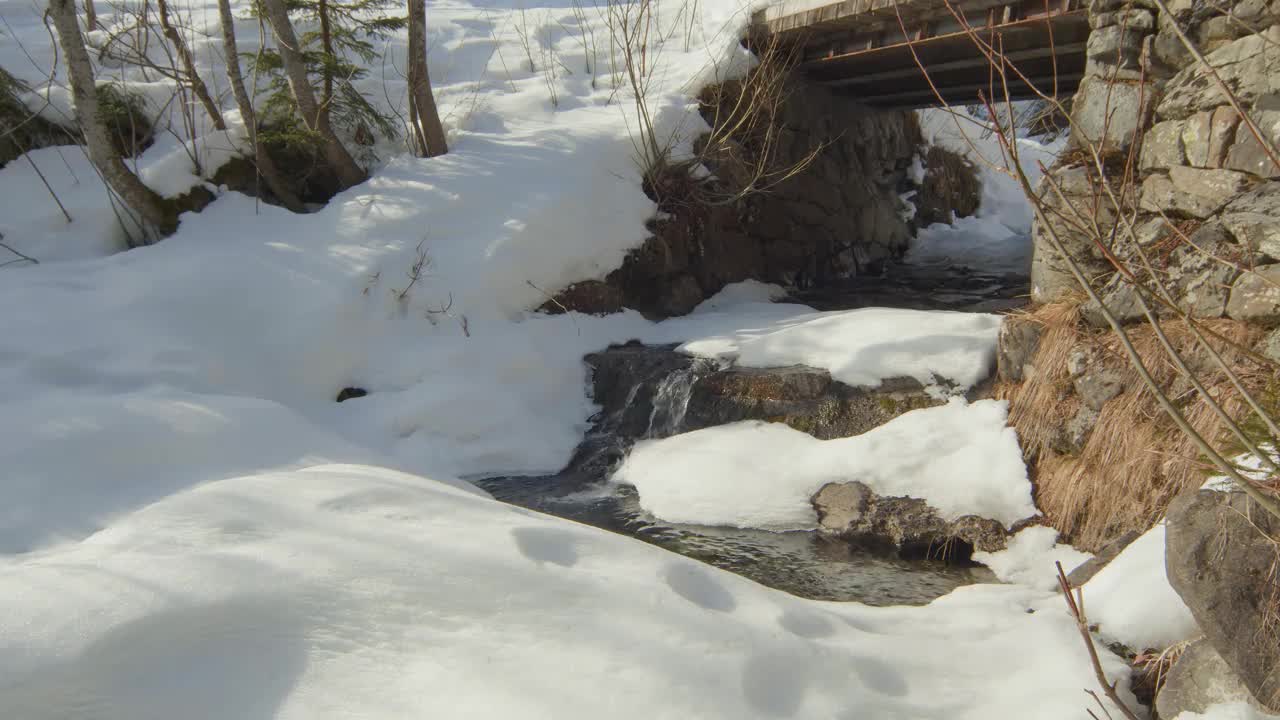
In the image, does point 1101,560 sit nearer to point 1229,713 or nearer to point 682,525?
point 1229,713

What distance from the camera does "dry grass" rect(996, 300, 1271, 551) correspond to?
3182 mm

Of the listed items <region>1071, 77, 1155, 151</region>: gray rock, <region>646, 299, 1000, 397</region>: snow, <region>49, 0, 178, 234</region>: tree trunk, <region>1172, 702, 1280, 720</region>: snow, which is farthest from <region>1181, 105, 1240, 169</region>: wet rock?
<region>49, 0, 178, 234</region>: tree trunk

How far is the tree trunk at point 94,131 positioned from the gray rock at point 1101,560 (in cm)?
713

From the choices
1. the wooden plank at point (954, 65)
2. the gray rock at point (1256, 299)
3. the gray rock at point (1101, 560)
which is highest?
the wooden plank at point (954, 65)

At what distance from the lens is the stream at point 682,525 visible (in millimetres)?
3590

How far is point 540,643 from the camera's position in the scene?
6.46ft

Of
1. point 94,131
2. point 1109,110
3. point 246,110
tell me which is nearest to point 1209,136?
point 1109,110

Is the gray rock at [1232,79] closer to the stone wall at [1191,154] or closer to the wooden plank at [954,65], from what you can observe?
the stone wall at [1191,154]

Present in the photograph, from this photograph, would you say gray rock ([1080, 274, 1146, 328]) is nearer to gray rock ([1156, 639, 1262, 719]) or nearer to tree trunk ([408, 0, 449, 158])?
gray rock ([1156, 639, 1262, 719])

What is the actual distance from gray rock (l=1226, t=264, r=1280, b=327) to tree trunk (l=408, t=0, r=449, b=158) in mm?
6461

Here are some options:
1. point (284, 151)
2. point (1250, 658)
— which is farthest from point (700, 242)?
point (1250, 658)

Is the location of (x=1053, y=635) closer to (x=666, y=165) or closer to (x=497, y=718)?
(x=497, y=718)

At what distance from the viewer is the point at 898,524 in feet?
13.1

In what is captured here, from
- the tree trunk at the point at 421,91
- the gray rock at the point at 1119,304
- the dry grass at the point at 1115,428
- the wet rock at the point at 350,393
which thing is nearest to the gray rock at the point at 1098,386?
the dry grass at the point at 1115,428
